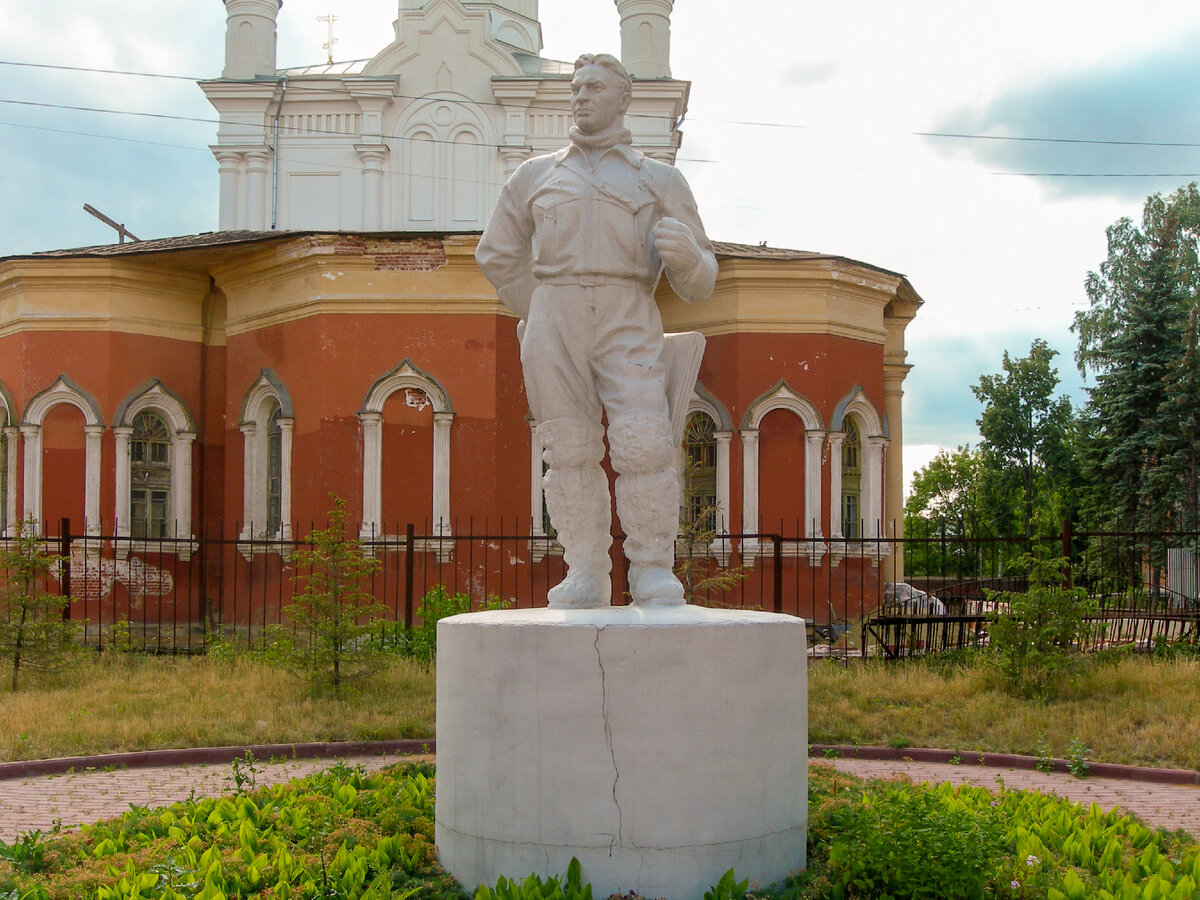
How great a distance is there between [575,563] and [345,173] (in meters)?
18.6

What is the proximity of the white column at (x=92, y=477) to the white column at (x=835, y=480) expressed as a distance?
9.90 meters

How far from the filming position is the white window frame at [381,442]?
1581cm

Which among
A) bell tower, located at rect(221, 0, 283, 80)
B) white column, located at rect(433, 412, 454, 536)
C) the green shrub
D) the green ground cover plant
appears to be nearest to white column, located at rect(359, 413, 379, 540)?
white column, located at rect(433, 412, 454, 536)

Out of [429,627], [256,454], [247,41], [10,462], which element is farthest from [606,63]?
[247,41]

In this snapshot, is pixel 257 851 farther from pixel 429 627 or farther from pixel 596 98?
pixel 429 627

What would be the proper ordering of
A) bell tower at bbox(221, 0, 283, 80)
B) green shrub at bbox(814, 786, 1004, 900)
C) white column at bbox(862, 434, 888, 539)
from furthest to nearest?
bell tower at bbox(221, 0, 283, 80) < white column at bbox(862, 434, 888, 539) < green shrub at bbox(814, 786, 1004, 900)

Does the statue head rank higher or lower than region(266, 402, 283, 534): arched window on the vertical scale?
higher

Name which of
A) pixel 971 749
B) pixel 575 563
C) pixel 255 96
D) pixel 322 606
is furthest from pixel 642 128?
pixel 575 563

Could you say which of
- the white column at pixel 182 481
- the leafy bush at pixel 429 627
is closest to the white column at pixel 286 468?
the white column at pixel 182 481

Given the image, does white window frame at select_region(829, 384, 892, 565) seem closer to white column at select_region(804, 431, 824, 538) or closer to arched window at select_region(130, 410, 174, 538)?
white column at select_region(804, 431, 824, 538)

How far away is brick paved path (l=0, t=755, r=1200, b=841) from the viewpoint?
673cm

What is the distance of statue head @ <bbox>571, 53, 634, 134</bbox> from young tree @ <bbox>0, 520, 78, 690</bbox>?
317 inches

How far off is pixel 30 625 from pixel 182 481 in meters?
6.22

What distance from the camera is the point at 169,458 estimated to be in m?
17.3
